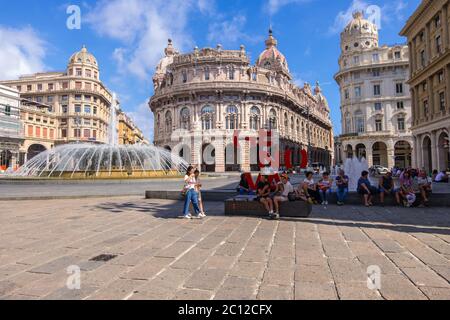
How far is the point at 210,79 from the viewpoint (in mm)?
46562

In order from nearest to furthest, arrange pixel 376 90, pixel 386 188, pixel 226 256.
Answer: pixel 226 256
pixel 386 188
pixel 376 90

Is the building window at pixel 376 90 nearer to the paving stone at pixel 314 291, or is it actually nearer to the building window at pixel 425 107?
the building window at pixel 425 107

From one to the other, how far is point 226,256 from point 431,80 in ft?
104

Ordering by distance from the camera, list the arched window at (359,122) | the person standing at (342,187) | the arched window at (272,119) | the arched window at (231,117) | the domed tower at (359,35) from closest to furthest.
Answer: the person standing at (342,187) → the arched window at (231,117) → the arched window at (272,119) → the arched window at (359,122) → the domed tower at (359,35)

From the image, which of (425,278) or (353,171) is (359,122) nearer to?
(353,171)

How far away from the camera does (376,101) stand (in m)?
48.8

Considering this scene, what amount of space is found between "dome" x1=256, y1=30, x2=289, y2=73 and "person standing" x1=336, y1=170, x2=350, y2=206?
167 ft

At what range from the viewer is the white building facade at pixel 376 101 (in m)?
47.6

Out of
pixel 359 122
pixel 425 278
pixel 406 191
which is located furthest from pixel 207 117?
pixel 425 278

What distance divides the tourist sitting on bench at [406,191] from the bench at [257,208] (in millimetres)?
3699

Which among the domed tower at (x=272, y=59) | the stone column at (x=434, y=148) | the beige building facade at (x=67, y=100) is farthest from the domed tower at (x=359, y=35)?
the beige building facade at (x=67, y=100)

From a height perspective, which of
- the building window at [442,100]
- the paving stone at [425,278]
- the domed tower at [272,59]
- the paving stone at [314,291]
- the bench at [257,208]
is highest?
the domed tower at [272,59]

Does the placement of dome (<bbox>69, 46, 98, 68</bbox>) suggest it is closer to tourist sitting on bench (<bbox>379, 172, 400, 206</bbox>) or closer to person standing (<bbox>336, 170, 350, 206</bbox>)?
person standing (<bbox>336, 170, 350, 206</bbox>)
